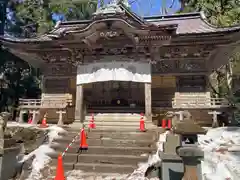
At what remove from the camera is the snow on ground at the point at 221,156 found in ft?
19.0

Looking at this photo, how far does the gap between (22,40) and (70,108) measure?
17.8 feet

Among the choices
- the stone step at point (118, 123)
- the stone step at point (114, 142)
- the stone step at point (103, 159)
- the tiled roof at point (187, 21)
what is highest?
the tiled roof at point (187, 21)

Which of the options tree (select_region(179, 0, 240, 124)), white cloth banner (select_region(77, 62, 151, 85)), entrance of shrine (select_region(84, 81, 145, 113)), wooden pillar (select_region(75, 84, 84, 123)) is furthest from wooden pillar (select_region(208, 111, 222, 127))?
wooden pillar (select_region(75, 84, 84, 123))

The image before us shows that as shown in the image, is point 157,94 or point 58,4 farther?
point 58,4

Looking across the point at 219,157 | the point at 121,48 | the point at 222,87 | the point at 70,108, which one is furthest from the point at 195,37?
the point at 222,87

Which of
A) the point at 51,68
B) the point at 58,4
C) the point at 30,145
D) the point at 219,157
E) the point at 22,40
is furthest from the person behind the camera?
the point at 58,4

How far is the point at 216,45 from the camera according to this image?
11945 mm

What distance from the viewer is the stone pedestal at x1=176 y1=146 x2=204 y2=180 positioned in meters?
4.55

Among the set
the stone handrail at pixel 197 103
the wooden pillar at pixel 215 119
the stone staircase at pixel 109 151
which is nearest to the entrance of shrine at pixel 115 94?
the stone handrail at pixel 197 103

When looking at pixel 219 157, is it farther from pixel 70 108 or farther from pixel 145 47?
pixel 70 108

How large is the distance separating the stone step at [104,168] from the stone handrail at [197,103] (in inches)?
251

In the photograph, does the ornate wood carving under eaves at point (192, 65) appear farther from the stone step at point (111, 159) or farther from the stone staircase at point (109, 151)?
the stone step at point (111, 159)

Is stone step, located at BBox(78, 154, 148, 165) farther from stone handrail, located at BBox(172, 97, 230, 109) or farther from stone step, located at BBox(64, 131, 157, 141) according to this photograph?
stone handrail, located at BBox(172, 97, 230, 109)

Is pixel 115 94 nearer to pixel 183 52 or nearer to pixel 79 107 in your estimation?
pixel 79 107
